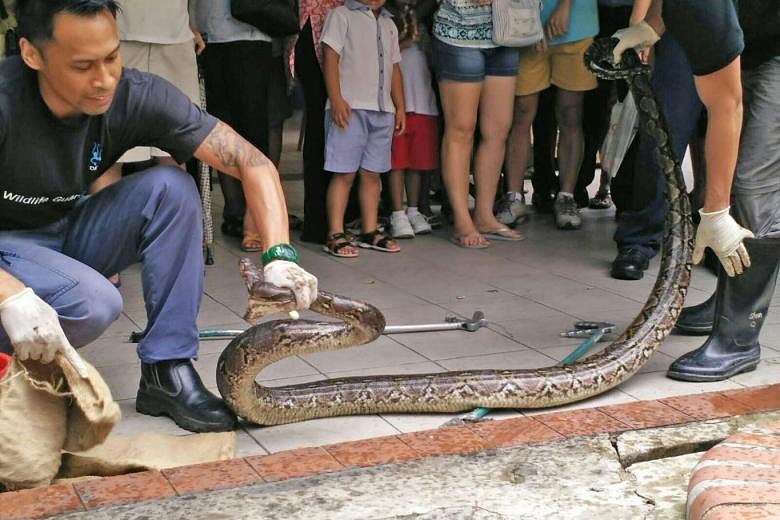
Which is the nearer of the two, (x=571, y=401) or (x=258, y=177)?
(x=258, y=177)

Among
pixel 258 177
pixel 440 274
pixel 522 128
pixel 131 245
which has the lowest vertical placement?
pixel 440 274

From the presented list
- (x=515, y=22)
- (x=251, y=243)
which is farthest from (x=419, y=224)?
(x=515, y=22)

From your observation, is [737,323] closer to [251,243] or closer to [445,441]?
[445,441]

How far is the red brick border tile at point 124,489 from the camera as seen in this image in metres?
3.14

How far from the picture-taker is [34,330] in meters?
3.13

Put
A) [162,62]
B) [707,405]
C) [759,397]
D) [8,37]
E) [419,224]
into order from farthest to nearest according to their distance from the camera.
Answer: [419,224]
[162,62]
[8,37]
[759,397]
[707,405]

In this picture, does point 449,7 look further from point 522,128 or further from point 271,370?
point 271,370

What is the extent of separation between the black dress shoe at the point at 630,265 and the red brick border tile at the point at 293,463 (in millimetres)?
3001

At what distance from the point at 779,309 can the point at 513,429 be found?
2354 mm

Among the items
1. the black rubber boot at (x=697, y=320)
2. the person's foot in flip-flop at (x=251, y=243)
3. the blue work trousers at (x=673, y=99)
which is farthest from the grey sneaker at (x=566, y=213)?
the black rubber boot at (x=697, y=320)

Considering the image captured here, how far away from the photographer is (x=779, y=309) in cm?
550

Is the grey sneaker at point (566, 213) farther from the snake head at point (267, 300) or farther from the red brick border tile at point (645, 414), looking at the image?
the snake head at point (267, 300)

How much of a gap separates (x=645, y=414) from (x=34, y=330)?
1998mm

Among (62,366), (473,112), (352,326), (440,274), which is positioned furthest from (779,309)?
(62,366)
